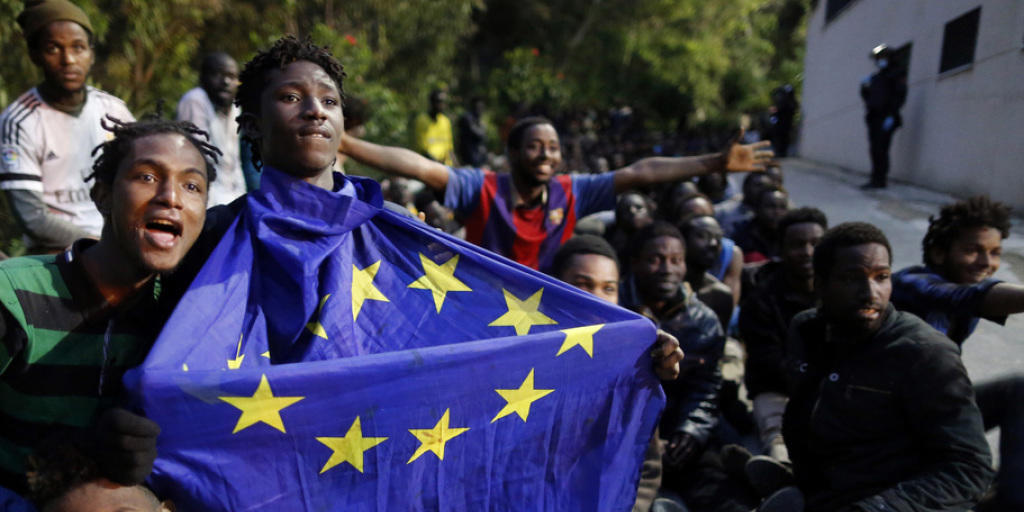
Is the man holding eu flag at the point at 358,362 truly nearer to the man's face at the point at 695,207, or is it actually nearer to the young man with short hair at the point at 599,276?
the young man with short hair at the point at 599,276

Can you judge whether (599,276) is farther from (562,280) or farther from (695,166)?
(695,166)

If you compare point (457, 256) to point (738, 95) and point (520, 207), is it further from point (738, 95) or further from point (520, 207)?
point (738, 95)

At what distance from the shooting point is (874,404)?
2631 millimetres

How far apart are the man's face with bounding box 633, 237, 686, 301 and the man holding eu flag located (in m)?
1.50

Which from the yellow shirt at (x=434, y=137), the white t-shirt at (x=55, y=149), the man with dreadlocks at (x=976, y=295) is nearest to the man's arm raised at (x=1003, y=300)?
the man with dreadlocks at (x=976, y=295)

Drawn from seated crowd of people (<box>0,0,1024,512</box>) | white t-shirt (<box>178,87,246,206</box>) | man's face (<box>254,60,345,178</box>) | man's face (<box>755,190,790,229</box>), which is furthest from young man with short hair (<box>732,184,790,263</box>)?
man's face (<box>254,60,345,178</box>)

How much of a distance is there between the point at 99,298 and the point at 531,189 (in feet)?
7.67

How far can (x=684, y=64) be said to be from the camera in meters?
22.9

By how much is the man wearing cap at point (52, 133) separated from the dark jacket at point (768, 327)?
128 inches

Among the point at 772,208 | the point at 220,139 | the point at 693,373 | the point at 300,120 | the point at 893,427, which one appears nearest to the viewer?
the point at 300,120

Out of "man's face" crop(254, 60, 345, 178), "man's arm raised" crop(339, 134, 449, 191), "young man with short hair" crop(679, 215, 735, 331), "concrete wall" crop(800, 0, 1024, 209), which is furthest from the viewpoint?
"concrete wall" crop(800, 0, 1024, 209)

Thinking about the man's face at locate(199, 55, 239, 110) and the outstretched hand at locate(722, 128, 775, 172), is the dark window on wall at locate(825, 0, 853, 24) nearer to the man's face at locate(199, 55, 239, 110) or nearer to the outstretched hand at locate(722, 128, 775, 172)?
the outstretched hand at locate(722, 128, 775, 172)

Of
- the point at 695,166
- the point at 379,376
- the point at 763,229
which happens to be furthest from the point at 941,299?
the point at 763,229

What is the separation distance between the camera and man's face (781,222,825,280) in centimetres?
422
